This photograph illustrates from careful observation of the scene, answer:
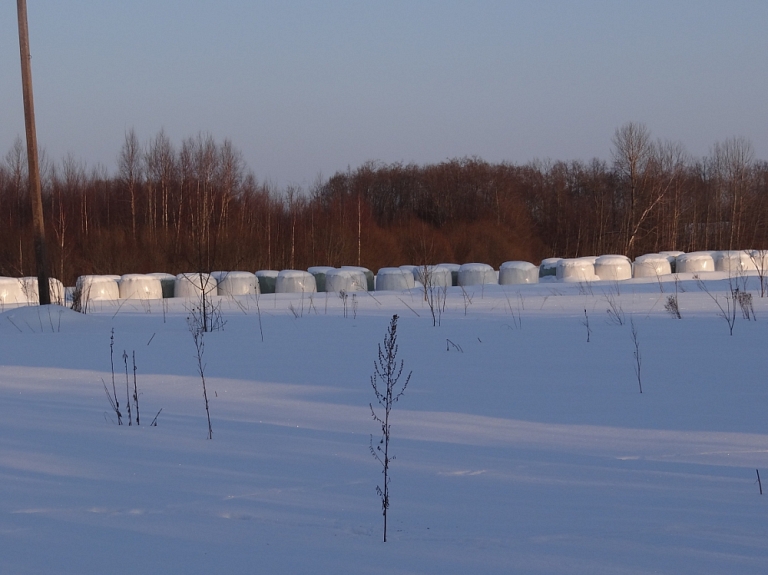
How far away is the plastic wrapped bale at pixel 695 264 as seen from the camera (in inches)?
915

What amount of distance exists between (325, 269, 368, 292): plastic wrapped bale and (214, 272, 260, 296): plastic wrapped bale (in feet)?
6.26

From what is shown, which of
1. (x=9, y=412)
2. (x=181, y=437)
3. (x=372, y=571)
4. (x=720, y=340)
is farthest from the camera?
(x=720, y=340)

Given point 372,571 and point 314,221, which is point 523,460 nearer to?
point 372,571

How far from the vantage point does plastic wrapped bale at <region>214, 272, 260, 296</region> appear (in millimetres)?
19519

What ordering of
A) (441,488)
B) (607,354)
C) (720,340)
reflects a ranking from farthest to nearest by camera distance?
(720,340)
(607,354)
(441,488)

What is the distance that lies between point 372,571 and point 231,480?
4.40 ft

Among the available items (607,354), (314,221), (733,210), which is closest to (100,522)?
(607,354)

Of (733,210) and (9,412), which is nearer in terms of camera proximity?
(9,412)

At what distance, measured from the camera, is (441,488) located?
3.90 m

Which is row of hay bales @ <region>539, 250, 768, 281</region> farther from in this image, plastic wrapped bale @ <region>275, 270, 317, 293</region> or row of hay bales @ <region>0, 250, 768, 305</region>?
plastic wrapped bale @ <region>275, 270, 317, 293</region>

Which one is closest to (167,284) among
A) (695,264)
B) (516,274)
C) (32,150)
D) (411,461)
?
(32,150)

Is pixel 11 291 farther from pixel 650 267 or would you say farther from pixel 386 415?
pixel 650 267

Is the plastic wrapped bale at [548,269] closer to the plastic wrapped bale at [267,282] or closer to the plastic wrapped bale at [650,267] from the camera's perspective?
the plastic wrapped bale at [650,267]

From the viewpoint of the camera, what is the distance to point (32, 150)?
40.8 feet
